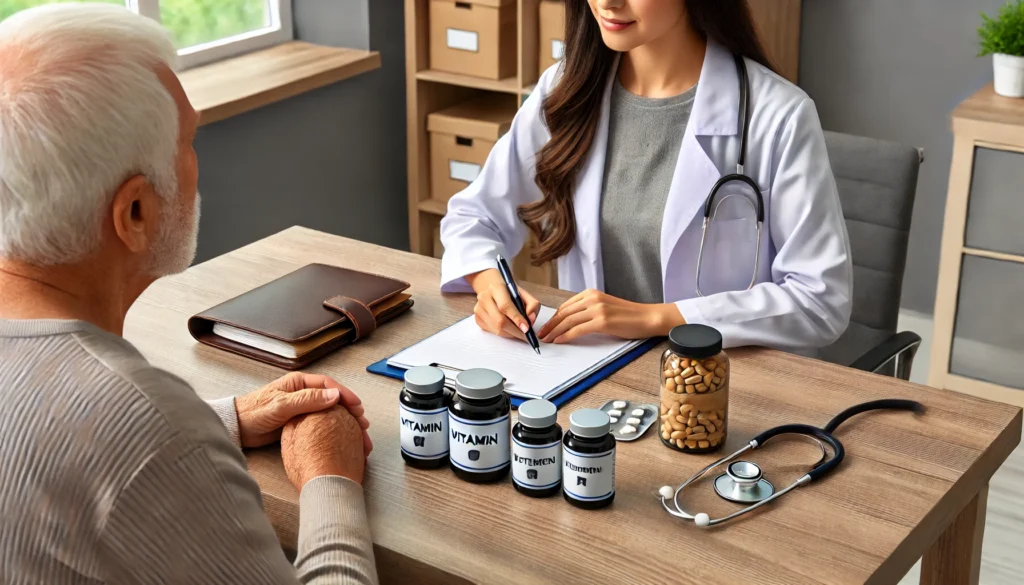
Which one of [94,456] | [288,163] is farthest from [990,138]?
[94,456]

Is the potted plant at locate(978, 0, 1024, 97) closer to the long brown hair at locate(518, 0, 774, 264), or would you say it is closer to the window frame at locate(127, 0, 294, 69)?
the long brown hair at locate(518, 0, 774, 264)

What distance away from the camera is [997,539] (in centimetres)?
273

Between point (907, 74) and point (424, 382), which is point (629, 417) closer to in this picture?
point (424, 382)

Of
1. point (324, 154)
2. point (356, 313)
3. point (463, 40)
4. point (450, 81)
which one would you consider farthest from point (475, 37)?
point (356, 313)

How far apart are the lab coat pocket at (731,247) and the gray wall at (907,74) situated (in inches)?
73.0

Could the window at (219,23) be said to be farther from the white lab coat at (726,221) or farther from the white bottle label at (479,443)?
the white bottle label at (479,443)

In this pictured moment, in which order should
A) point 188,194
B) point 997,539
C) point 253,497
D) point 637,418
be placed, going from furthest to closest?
point 997,539 < point 637,418 < point 188,194 < point 253,497

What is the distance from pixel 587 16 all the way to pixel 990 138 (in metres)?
1.41

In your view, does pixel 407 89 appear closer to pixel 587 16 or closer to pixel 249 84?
pixel 249 84

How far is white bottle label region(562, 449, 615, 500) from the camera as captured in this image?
132 cm

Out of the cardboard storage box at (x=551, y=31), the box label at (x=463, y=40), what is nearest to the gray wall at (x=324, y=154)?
the box label at (x=463, y=40)

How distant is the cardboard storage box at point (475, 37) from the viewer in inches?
139

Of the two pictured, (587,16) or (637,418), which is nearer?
(637,418)

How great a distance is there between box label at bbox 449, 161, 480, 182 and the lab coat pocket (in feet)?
5.76
